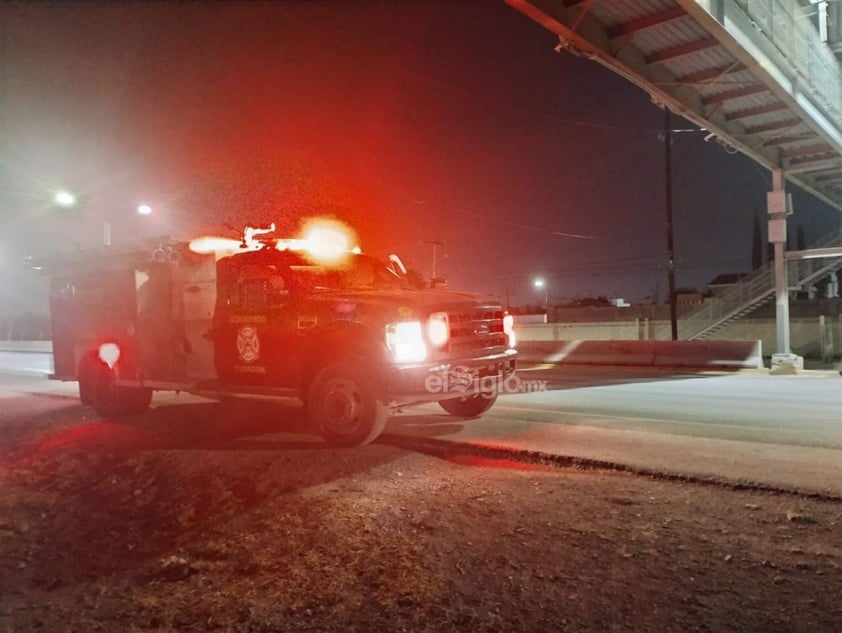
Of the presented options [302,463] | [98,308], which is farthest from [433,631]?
[98,308]

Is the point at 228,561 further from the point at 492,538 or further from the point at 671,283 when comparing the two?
the point at 671,283

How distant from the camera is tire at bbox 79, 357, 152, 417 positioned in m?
10.6

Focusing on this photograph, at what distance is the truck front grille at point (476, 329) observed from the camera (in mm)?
7695

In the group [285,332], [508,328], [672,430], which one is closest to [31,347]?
[285,332]

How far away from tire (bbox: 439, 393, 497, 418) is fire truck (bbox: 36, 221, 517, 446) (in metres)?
0.02

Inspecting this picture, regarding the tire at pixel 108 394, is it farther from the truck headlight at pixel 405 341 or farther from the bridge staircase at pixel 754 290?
the bridge staircase at pixel 754 290

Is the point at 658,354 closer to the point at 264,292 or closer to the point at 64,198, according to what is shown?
the point at 264,292

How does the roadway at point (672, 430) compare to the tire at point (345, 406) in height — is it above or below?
below

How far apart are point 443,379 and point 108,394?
619 centimetres

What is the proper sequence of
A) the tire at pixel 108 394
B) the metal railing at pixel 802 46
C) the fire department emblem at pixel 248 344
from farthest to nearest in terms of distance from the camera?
the metal railing at pixel 802 46 → the tire at pixel 108 394 → the fire department emblem at pixel 248 344

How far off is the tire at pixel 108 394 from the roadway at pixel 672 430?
1.41m

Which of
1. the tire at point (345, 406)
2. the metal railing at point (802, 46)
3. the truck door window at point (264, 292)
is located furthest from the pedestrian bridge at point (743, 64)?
the tire at point (345, 406)

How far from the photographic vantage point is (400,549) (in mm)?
4543

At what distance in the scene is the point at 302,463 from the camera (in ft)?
23.0
